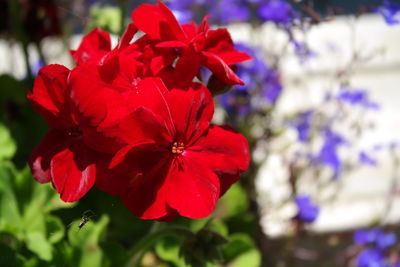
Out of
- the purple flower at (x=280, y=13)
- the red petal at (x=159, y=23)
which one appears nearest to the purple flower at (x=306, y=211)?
the purple flower at (x=280, y=13)

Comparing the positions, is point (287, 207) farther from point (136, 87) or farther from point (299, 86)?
point (136, 87)

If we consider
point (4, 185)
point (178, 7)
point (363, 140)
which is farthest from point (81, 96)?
point (363, 140)

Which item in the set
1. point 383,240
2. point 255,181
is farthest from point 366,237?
point 255,181

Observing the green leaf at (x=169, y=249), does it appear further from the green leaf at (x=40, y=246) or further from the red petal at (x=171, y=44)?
the red petal at (x=171, y=44)

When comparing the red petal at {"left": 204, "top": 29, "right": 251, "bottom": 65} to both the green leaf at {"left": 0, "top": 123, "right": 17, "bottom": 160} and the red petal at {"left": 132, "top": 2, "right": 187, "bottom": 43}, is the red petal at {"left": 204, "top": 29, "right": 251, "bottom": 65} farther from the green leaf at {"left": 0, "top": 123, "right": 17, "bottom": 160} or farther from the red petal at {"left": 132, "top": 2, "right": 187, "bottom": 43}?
the green leaf at {"left": 0, "top": 123, "right": 17, "bottom": 160}

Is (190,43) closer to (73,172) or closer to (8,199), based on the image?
(73,172)

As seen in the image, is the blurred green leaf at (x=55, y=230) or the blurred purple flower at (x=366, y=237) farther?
the blurred purple flower at (x=366, y=237)
